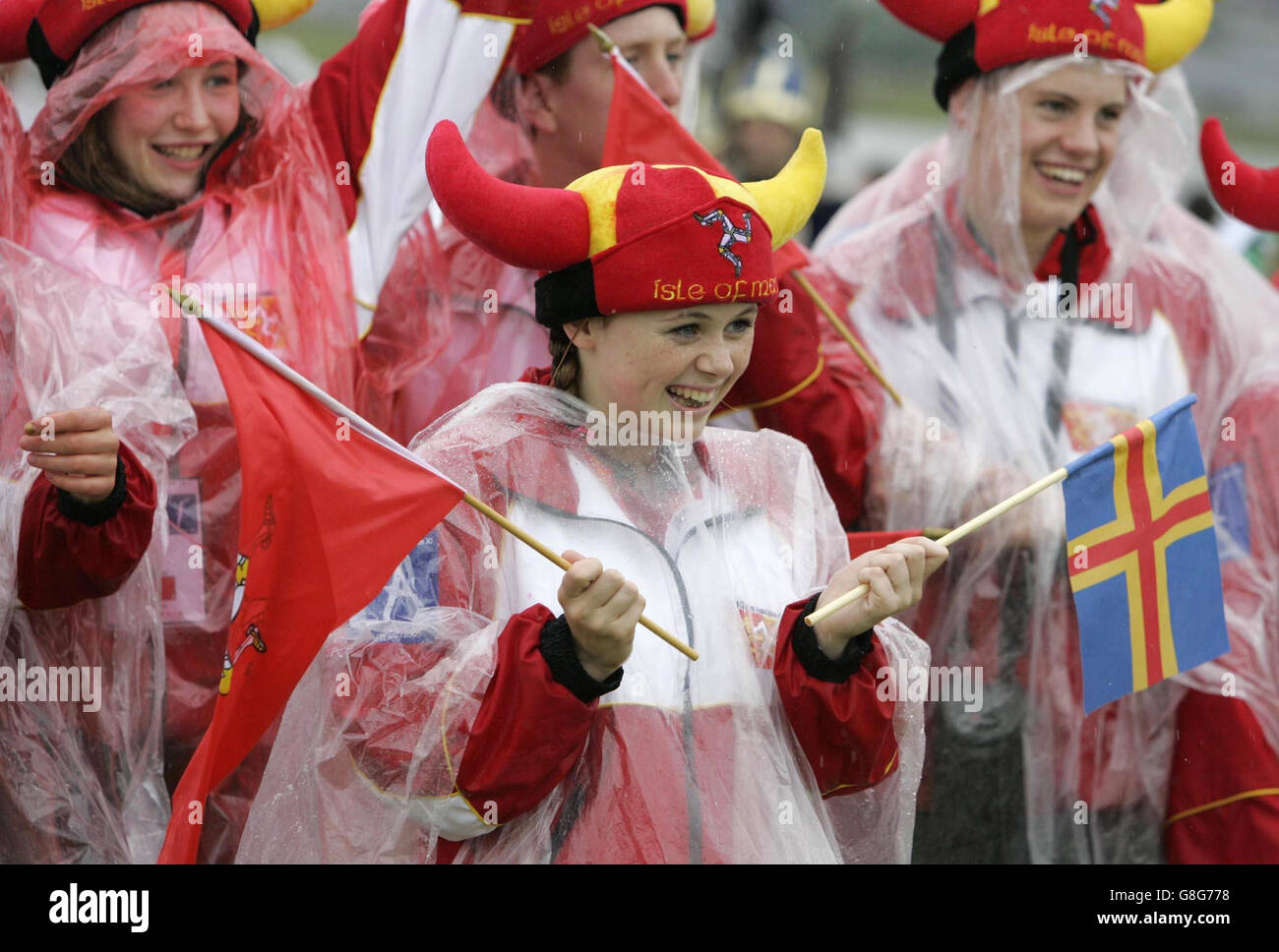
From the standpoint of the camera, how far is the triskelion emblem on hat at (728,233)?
10.1 ft

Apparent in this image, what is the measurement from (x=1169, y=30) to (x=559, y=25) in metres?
1.53

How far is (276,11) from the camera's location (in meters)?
4.17

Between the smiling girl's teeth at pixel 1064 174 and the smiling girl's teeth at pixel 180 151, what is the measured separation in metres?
2.03

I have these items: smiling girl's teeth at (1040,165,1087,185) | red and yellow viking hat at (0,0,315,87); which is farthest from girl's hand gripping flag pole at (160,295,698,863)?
smiling girl's teeth at (1040,165,1087,185)

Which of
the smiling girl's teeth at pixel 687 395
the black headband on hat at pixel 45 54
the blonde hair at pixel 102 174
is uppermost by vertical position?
the black headband on hat at pixel 45 54

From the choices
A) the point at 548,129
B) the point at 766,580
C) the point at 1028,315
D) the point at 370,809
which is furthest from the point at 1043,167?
the point at 370,809

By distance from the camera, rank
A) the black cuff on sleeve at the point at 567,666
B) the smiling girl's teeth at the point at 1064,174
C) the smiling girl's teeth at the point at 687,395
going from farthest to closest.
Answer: the smiling girl's teeth at the point at 1064,174, the smiling girl's teeth at the point at 687,395, the black cuff on sleeve at the point at 567,666

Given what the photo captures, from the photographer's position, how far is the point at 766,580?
126 inches

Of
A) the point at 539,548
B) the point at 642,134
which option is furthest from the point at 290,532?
the point at 642,134

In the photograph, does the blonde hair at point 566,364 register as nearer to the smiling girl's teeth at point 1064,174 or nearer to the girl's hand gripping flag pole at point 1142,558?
the girl's hand gripping flag pole at point 1142,558

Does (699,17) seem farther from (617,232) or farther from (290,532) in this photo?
(290,532)

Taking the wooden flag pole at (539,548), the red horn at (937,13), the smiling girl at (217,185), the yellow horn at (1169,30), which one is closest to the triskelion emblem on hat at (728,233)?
the wooden flag pole at (539,548)

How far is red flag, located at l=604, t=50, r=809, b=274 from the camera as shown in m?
3.76

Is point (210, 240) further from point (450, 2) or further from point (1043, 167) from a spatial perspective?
point (1043, 167)
